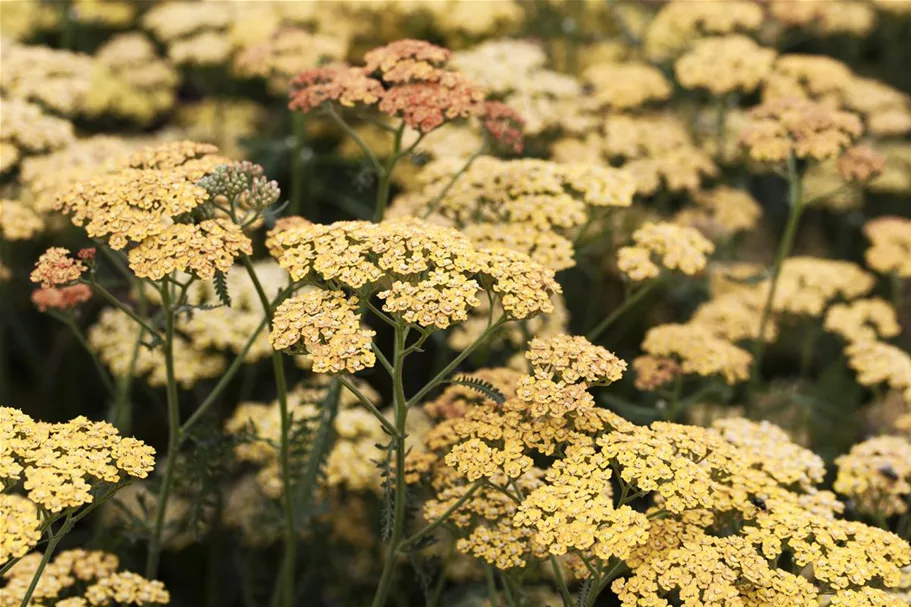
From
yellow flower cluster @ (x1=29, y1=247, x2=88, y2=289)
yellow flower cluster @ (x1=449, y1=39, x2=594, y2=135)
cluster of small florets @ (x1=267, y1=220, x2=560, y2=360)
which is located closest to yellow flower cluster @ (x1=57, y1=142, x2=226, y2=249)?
yellow flower cluster @ (x1=29, y1=247, x2=88, y2=289)

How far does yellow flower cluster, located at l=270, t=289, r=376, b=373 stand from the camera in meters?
3.36

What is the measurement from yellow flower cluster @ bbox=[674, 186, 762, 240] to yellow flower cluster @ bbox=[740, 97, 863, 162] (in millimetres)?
1095

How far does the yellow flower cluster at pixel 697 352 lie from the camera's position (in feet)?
16.5

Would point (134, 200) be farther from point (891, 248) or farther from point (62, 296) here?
point (891, 248)

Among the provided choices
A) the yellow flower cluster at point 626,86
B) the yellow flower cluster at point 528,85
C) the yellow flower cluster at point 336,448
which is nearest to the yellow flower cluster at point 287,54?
the yellow flower cluster at point 528,85

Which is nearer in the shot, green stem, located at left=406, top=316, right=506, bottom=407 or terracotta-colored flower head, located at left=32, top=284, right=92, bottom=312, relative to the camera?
green stem, located at left=406, top=316, right=506, bottom=407

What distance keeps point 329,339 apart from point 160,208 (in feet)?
3.31

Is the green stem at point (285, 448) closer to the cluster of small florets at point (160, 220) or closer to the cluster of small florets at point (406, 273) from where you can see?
the cluster of small florets at point (160, 220)

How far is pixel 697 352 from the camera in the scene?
5.11 meters

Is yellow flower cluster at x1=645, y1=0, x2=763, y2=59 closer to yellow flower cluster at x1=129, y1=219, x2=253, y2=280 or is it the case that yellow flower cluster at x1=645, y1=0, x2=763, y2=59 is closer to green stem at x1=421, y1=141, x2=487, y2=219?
green stem at x1=421, y1=141, x2=487, y2=219

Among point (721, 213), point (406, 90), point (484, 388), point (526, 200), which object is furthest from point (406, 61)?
point (721, 213)

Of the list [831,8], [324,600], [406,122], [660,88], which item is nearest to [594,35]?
[660,88]

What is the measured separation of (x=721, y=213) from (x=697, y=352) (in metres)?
2.07

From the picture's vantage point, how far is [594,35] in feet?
28.1
